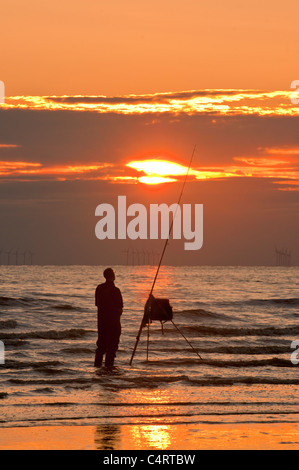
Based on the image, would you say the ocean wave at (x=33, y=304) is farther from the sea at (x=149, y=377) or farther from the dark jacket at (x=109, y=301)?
the dark jacket at (x=109, y=301)

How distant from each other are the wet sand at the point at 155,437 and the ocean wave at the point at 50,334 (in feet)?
41.5

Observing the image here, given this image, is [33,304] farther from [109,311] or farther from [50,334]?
[109,311]

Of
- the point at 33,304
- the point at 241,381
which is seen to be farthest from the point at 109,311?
the point at 33,304

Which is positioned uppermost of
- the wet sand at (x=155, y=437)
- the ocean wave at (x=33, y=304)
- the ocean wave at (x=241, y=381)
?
the ocean wave at (x=33, y=304)

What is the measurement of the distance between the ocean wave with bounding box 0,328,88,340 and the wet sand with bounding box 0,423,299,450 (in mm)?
12648

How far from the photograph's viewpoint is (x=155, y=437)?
8328 millimetres

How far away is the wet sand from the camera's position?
25.8ft

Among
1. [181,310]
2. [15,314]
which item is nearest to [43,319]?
[15,314]

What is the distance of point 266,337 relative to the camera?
2275cm

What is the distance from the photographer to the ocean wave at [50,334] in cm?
Result: 2148

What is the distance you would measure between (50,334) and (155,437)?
45.7 ft

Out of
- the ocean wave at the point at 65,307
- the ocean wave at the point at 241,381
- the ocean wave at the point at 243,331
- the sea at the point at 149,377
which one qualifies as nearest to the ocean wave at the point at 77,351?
the sea at the point at 149,377

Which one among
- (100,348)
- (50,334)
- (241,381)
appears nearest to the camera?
(241,381)
